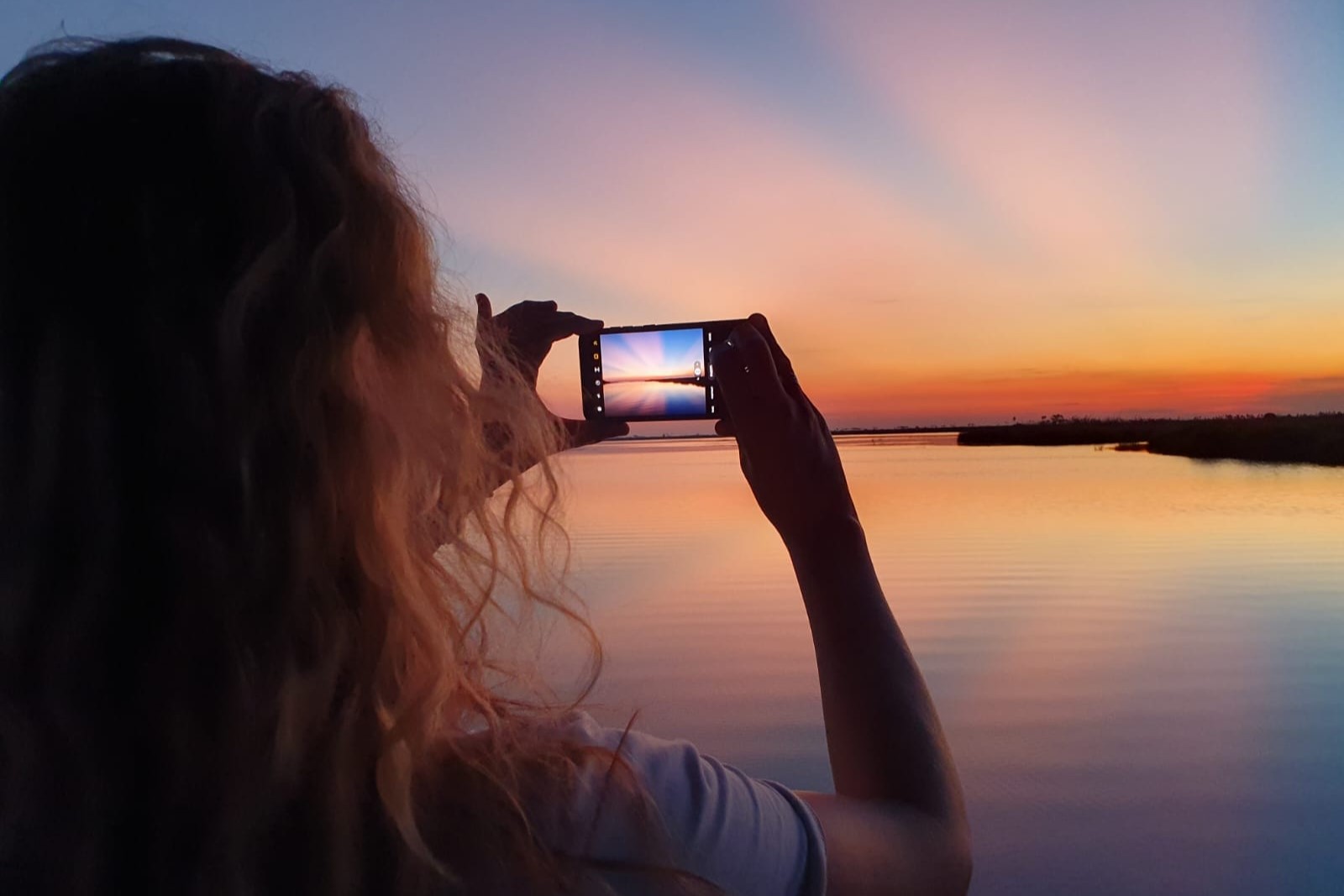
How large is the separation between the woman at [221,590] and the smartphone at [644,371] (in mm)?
815

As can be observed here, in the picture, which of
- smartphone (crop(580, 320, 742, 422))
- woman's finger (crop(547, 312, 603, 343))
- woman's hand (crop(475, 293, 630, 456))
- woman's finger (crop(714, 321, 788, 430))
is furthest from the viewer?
smartphone (crop(580, 320, 742, 422))

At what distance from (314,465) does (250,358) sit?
9cm

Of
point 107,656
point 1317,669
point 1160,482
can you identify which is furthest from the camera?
point 1160,482

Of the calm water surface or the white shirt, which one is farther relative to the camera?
the calm water surface

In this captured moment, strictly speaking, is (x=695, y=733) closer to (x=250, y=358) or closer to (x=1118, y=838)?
(x=1118, y=838)

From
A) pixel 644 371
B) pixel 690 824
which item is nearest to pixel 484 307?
pixel 644 371

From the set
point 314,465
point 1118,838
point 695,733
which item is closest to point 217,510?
point 314,465

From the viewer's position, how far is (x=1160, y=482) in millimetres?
14234

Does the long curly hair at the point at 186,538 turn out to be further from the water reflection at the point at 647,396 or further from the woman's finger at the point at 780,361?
the water reflection at the point at 647,396

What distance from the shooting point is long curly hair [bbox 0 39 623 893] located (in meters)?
0.69

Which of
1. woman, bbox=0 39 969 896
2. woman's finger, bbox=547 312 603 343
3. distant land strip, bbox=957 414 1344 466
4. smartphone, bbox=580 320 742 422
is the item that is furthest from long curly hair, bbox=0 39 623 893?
distant land strip, bbox=957 414 1344 466

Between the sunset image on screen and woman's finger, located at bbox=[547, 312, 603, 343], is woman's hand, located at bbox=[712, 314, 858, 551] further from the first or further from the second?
the sunset image on screen

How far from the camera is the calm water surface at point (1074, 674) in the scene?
8.29 feet

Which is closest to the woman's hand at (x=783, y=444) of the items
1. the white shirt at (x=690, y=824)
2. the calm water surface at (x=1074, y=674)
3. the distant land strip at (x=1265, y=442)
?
the calm water surface at (x=1074, y=674)
